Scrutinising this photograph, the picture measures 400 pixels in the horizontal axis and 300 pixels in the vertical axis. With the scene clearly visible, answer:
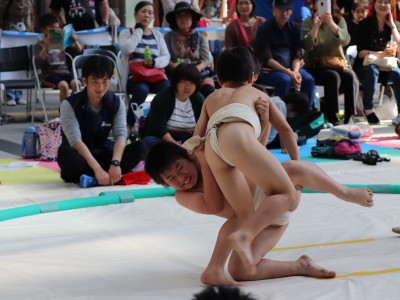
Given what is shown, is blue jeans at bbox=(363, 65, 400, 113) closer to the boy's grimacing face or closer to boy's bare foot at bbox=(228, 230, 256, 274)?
the boy's grimacing face

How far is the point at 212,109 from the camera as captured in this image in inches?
130

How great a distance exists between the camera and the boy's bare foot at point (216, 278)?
116 inches

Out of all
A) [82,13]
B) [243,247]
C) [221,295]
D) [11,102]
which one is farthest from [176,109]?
[11,102]

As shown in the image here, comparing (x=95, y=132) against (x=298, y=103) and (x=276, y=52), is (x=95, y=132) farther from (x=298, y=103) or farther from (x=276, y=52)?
(x=276, y=52)

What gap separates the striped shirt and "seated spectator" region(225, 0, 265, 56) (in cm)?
214

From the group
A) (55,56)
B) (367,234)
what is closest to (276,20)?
(55,56)

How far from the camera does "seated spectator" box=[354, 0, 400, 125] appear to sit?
8.25 metres

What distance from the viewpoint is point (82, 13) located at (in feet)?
30.7

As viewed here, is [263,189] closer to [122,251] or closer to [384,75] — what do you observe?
[122,251]

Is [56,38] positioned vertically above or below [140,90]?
above

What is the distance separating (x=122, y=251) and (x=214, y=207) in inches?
25.3

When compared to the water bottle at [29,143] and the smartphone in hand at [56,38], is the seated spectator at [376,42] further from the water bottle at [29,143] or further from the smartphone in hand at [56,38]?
the water bottle at [29,143]

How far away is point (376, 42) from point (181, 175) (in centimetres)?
573

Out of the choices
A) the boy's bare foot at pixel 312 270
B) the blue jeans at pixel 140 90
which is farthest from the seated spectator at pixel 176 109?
the boy's bare foot at pixel 312 270
